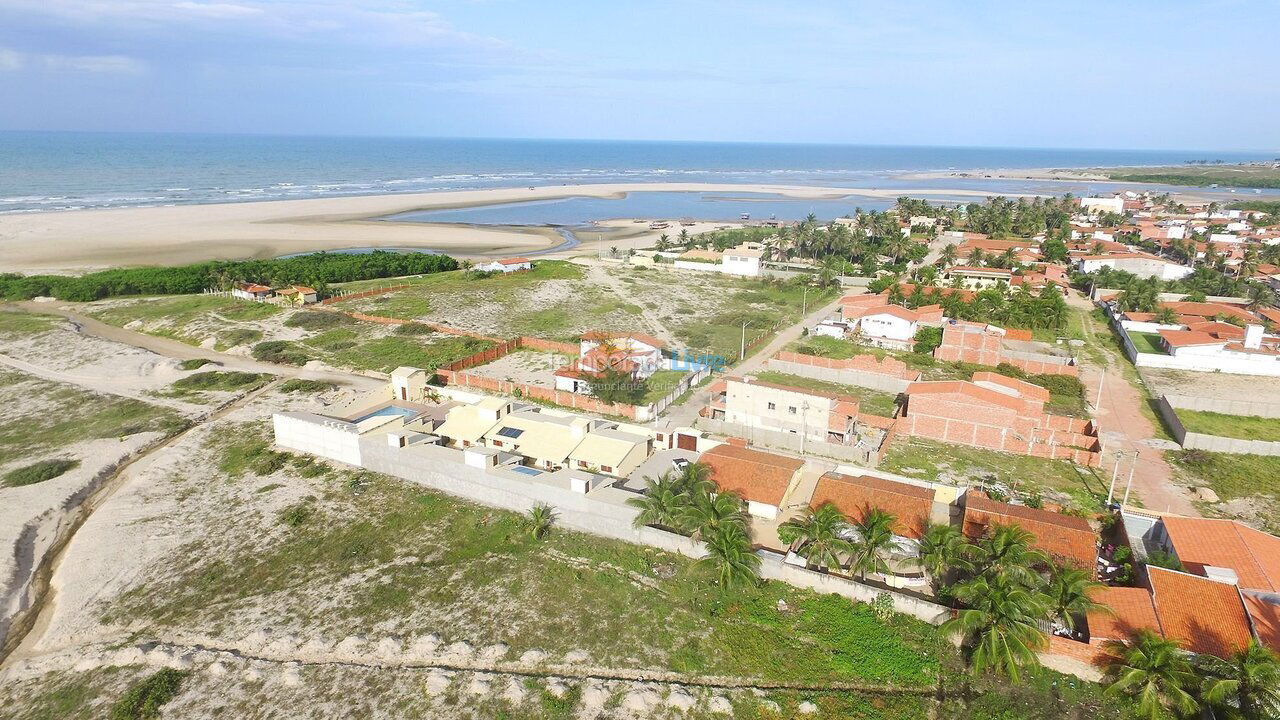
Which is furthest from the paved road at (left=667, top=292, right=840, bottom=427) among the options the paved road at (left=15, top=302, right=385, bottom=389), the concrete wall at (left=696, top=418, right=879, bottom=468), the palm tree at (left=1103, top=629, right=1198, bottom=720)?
the palm tree at (left=1103, top=629, right=1198, bottom=720)

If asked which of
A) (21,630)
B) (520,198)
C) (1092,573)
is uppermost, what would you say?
(520,198)

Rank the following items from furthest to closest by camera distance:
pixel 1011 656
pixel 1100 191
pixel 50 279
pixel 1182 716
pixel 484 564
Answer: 1. pixel 1100 191
2. pixel 50 279
3. pixel 484 564
4. pixel 1011 656
5. pixel 1182 716

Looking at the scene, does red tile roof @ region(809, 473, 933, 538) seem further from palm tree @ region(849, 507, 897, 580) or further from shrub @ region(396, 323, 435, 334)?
shrub @ region(396, 323, 435, 334)

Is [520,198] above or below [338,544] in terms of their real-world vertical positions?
above

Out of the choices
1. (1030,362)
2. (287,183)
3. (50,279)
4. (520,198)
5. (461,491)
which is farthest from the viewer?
(287,183)

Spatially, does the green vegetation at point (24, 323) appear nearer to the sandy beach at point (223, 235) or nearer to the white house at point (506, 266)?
the sandy beach at point (223, 235)

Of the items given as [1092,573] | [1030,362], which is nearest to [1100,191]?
[1030,362]

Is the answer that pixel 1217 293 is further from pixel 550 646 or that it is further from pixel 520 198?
pixel 520 198

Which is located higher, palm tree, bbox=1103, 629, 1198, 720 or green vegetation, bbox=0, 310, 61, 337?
green vegetation, bbox=0, 310, 61, 337
